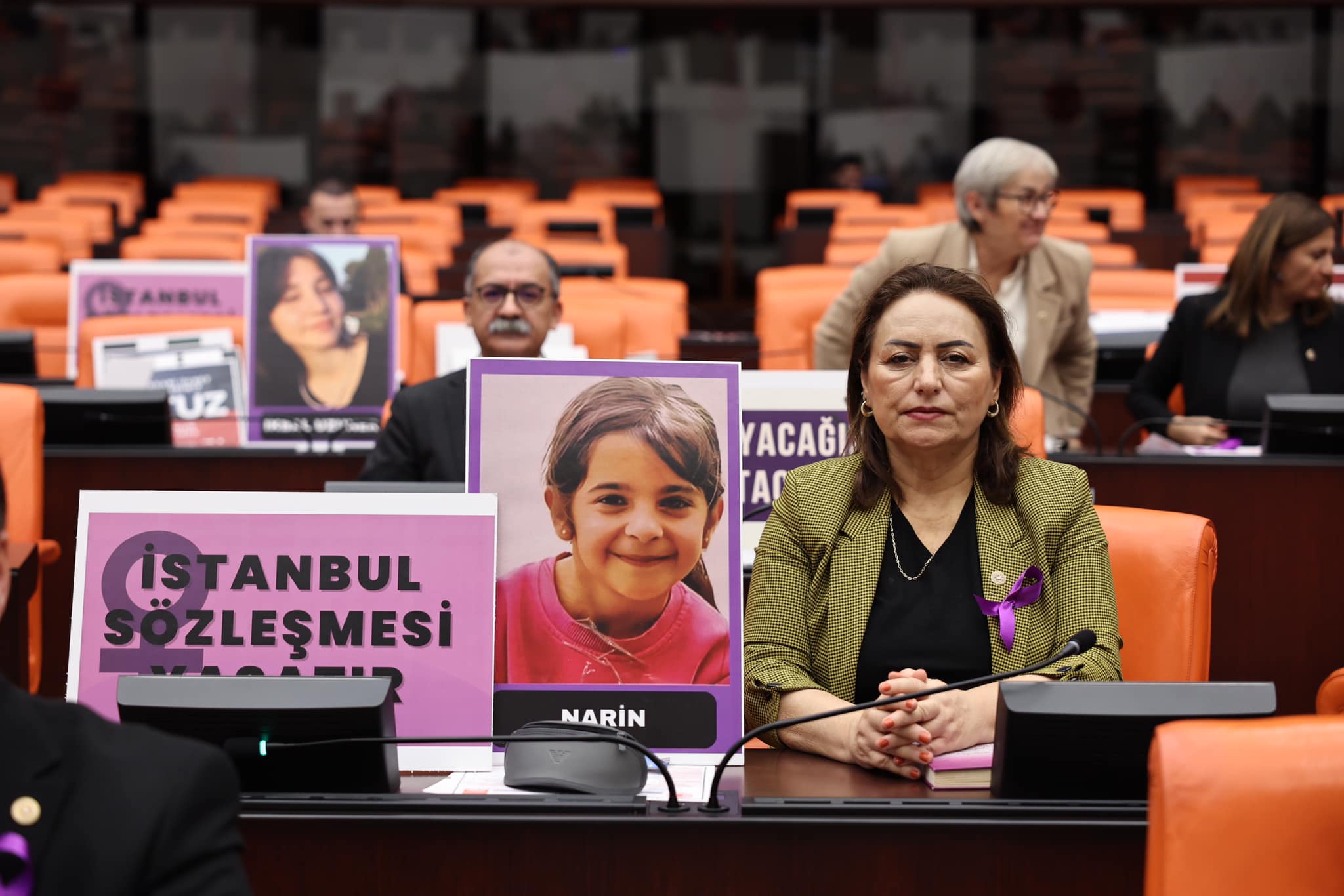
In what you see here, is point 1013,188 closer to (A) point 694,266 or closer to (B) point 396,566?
(B) point 396,566

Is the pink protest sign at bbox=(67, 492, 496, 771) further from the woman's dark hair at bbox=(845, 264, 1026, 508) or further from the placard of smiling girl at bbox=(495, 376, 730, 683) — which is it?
the woman's dark hair at bbox=(845, 264, 1026, 508)

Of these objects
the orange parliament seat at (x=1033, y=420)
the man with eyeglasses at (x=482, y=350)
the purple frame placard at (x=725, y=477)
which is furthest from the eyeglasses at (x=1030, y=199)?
the purple frame placard at (x=725, y=477)

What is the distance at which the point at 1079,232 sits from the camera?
960 cm

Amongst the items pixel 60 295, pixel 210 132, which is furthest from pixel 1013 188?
pixel 210 132

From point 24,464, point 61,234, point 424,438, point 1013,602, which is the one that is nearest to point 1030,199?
point 424,438

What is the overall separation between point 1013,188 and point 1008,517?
1847 mm

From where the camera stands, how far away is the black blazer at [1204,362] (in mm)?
4367

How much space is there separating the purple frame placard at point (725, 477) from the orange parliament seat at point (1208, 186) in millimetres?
11547

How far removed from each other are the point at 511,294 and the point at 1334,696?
2027mm

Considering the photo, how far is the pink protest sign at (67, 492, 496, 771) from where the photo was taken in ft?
6.52

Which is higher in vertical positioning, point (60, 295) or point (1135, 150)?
point (1135, 150)

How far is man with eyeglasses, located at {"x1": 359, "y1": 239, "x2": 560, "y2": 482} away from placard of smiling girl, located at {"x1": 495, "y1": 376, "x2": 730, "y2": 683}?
1.23m

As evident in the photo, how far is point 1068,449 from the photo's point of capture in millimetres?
4156

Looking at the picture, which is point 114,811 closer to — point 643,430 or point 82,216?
point 643,430
